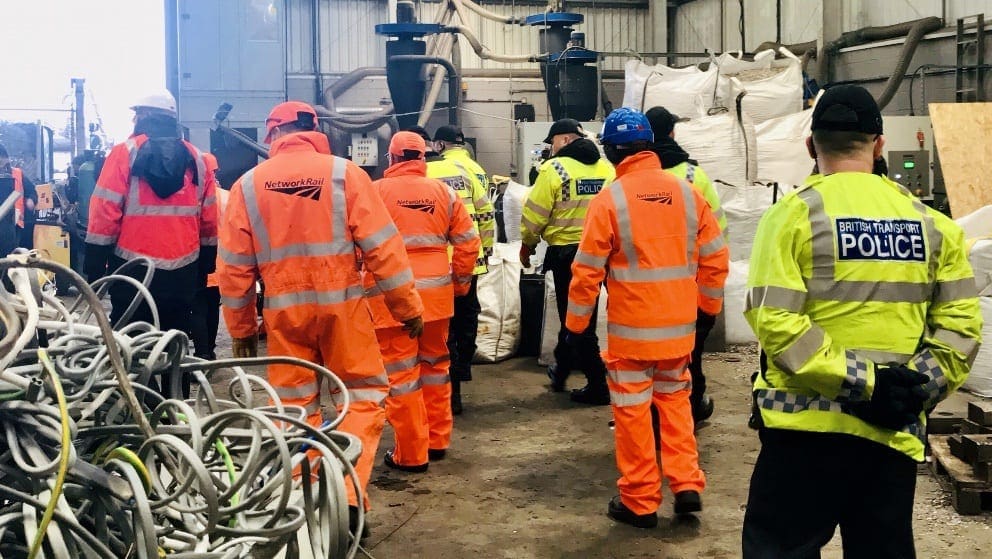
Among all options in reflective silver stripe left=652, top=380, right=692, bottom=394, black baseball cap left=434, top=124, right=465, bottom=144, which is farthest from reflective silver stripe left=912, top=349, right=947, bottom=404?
black baseball cap left=434, top=124, right=465, bottom=144

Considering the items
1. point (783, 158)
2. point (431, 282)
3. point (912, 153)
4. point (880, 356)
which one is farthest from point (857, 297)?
point (912, 153)

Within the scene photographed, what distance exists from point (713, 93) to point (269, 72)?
5.26 metres

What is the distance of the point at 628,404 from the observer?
357cm

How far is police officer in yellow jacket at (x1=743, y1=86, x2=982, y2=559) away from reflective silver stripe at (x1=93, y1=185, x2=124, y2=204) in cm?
339

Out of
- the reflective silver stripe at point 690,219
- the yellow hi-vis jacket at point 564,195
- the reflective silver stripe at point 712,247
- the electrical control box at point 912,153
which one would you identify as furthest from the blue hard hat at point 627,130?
the electrical control box at point 912,153

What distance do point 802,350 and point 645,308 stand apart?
4.77 feet

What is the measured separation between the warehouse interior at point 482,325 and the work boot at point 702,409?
0.06 metres

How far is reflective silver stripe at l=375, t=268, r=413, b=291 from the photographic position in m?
3.29

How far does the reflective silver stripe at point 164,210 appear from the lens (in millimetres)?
4703

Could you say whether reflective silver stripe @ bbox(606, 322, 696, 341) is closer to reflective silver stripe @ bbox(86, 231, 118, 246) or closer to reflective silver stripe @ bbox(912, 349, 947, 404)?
reflective silver stripe @ bbox(912, 349, 947, 404)

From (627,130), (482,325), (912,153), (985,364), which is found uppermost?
(912,153)

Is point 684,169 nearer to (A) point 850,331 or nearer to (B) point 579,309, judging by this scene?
(B) point 579,309

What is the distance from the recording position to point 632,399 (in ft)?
11.7

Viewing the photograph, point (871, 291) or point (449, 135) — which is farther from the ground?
point (449, 135)
